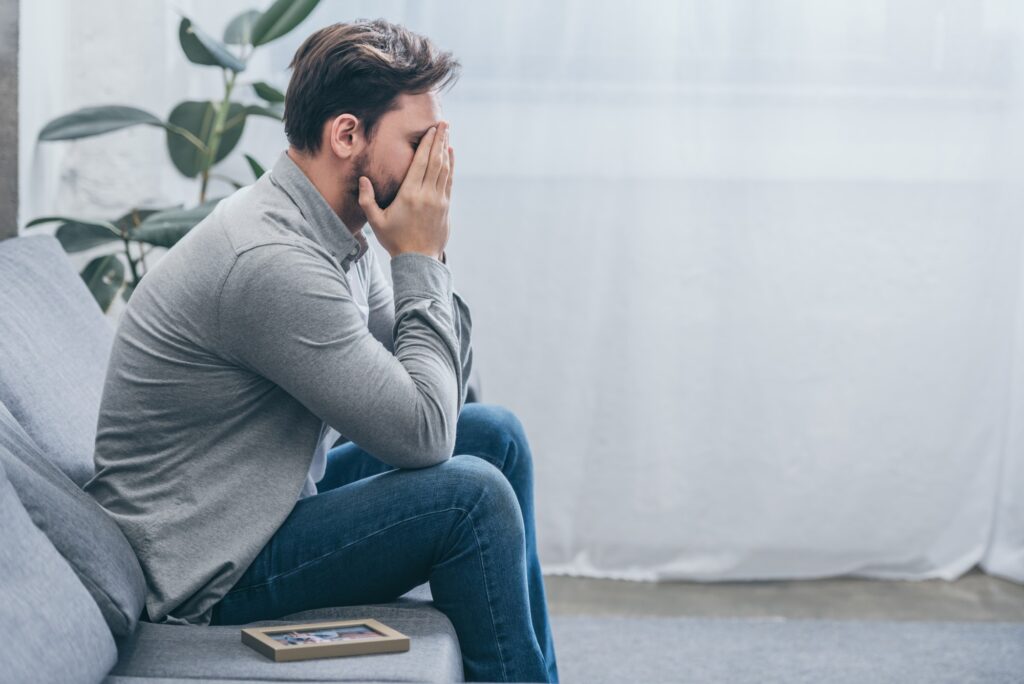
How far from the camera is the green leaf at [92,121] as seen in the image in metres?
2.10

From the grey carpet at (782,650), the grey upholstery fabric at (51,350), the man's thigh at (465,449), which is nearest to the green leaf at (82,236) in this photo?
the grey upholstery fabric at (51,350)

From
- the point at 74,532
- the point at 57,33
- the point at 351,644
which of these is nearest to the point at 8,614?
the point at 74,532

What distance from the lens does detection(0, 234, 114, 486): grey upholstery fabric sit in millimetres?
1368

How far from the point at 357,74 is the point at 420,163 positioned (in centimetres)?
13

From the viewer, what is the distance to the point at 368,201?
1390 mm

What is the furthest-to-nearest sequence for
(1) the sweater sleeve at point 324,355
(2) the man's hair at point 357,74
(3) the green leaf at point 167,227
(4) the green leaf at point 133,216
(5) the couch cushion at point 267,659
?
(4) the green leaf at point 133,216 → (3) the green leaf at point 167,227 → (2) the man's hair at point 357,74 → (1) the sweater sleeve at point 324,355 → (5) the couch cushion at point 267,659

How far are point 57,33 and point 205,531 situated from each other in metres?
1.51

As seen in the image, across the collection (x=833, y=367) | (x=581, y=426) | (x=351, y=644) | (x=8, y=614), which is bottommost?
(x=581, y=426)

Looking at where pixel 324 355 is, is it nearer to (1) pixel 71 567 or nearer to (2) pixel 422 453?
(2) pixel 422 453

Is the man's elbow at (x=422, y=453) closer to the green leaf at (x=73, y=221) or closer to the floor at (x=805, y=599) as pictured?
the green leaf at (x=73, y=221)

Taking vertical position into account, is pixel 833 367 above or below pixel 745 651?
above

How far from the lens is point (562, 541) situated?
268 cm

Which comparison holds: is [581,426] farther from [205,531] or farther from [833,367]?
[205,531]

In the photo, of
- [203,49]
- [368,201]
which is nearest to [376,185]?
[368,201]
